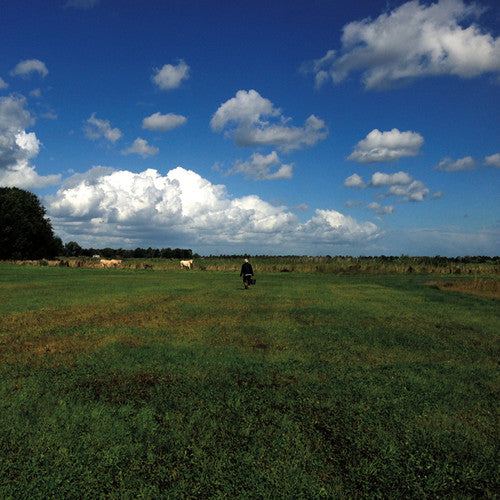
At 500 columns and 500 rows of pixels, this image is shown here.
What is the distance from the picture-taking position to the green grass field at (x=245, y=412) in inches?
175

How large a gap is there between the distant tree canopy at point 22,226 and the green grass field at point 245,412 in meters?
76.7

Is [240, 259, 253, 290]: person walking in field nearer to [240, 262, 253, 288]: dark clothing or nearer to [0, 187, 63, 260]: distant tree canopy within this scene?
[240, 262, 253, 288]: dark clothing

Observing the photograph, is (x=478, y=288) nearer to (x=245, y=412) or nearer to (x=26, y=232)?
(x=245, y=412)

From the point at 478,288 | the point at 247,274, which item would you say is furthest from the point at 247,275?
the point at 478,288

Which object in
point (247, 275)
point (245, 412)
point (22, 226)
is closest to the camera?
point (245, 412)

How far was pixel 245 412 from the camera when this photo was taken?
6.09 metres

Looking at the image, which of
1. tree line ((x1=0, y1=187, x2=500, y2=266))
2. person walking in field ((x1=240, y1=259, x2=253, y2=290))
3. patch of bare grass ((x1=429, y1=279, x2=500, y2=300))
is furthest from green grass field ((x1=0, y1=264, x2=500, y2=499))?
tree line ((x1=0, y1=187, x2=500, y2=266))

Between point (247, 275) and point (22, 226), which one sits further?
point (22, 226)

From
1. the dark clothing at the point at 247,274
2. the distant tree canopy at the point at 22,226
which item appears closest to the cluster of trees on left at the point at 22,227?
the distant tree canopy at the point at 22,226

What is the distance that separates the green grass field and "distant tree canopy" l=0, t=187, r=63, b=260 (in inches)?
3019

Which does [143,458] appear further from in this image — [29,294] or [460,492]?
[29,294]

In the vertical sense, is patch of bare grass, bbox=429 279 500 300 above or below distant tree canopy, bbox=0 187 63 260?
below

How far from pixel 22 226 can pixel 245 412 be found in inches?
3436

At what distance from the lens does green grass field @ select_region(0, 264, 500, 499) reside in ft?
14.5
